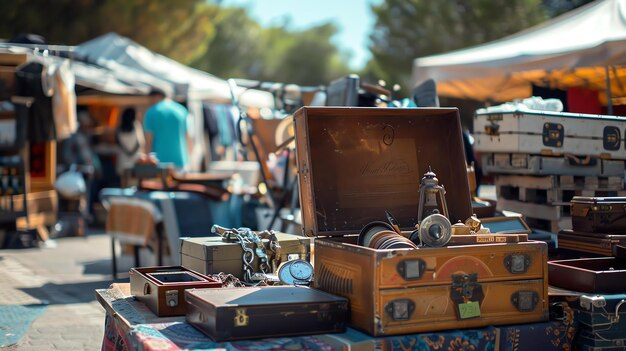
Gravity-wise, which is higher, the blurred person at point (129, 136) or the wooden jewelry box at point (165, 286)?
the blurred person at point (129, 136)

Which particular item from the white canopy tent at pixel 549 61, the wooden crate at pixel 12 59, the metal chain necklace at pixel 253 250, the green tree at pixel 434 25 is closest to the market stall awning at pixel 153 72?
the wooden crate at pixel 12 59

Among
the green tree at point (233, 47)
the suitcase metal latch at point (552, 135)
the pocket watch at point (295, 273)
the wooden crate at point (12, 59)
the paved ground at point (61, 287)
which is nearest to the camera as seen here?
the pocket watch at point (295, 273)

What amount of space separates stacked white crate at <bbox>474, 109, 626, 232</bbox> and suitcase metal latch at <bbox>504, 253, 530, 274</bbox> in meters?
2.08

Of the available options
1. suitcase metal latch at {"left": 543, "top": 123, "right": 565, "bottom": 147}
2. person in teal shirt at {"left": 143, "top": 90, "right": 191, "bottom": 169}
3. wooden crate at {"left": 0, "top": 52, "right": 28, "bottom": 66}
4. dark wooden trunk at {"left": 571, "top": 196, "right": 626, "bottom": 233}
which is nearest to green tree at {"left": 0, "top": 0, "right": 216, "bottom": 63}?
wooden crate at {"left": 0, "top": 52, "right": 28, "bottom": 66}

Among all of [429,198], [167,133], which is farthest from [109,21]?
[429,198]

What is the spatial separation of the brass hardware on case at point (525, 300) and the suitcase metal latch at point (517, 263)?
9 centimetres

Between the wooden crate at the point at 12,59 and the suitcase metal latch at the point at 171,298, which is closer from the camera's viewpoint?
the suitcase metal latch at the point at 171,298

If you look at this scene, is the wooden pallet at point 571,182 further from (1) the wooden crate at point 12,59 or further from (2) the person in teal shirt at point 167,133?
(1) the wooden crate at point 12,59

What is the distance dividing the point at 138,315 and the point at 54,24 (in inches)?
772

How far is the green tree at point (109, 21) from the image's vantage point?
20656 millimetres

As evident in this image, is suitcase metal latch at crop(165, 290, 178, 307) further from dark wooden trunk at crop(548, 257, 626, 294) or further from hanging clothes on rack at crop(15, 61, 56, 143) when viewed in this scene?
hanging clothes on rack at crop(15, 61, 56, 143)

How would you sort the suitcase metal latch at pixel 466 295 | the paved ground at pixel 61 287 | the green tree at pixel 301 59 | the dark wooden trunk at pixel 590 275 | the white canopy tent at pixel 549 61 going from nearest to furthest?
the suitcase metal latch at pixel 466 295
the dark wooden trunk at pixel 590 275
the paved ground at pixel 61 287
the white canopy tent at pixel 549 61
the green tree at pixel 301 59

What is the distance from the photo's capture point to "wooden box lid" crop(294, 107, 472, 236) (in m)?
3.69

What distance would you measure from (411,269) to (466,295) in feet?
0.93
